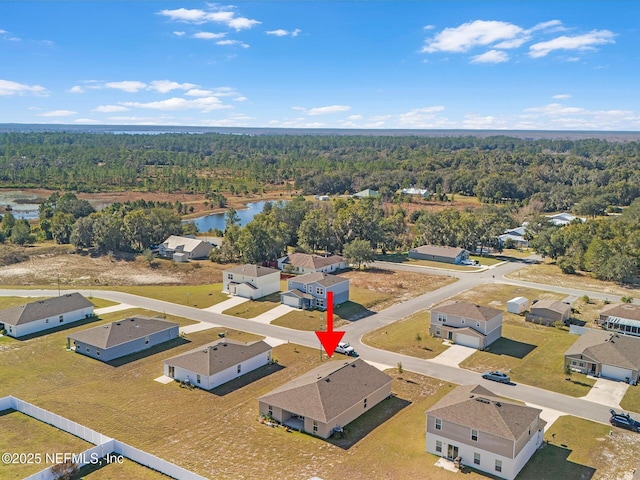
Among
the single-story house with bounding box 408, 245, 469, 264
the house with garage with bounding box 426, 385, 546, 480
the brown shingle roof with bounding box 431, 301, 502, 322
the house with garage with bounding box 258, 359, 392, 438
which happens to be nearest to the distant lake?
the single-story house with bounding box 408, 245, 469, 264

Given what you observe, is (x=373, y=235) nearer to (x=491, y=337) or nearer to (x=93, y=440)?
(x=491, y=337)

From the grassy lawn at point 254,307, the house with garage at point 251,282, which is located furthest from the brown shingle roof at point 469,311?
the house with garage at point 251,282

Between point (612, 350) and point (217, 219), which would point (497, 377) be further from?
point (217, 219)

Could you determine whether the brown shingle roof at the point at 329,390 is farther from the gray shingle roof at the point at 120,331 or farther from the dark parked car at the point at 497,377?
the gray shingle roof at the point at 120,331

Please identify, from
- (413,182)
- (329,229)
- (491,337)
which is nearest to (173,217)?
(329,229)

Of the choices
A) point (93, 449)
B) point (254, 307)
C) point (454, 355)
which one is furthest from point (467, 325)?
point (93, 449)
